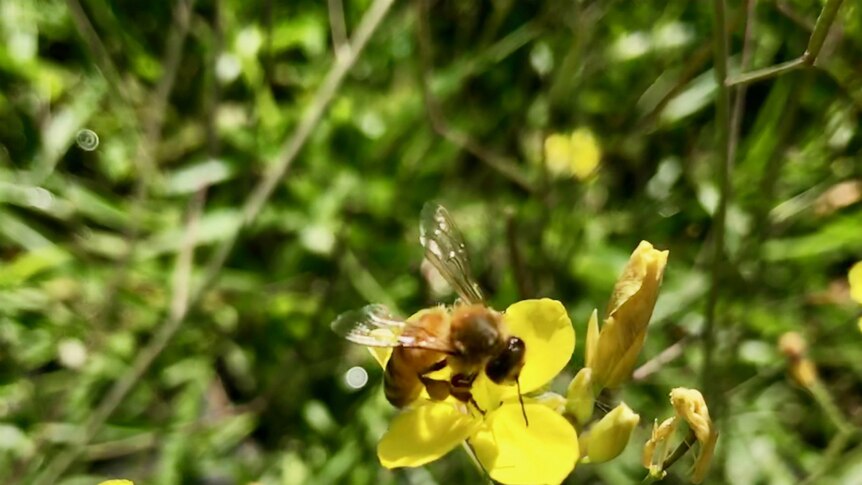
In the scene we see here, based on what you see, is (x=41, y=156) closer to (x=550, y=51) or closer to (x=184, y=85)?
(x=184, y=85)

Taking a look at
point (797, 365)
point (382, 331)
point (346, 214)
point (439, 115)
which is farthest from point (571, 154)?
point (382, 331)

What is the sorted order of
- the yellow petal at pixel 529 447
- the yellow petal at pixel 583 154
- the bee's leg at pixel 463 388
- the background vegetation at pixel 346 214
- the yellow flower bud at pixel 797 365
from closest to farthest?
the yellow petal at pixel 529 447 < the bee's leg at pixel 463 388 < the yellow flower bud at pixel 797 365 < the background vegetation at pixel 346 214 < the yellow petal at pixel 583 154

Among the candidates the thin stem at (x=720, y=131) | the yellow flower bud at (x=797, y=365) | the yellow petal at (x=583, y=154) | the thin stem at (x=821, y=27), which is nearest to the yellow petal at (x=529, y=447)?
the thin stem at (x=720, y=131)

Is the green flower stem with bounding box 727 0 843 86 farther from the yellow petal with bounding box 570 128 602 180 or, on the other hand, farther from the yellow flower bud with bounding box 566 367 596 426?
the yellow petal with bounding box 570 128 602 180

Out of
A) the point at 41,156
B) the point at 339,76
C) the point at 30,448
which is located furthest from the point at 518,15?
the point at 30,448

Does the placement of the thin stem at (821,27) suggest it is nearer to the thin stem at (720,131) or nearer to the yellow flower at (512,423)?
the thin stem at (720,131)

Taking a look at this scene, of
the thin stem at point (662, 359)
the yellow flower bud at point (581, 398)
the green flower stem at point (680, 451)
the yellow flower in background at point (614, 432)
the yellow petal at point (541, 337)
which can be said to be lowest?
the thin stem at point (662, 359)
